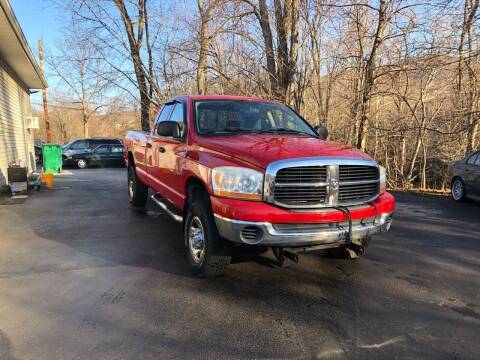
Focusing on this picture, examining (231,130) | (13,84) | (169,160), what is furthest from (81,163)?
(231,130)

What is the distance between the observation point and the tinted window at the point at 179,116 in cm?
510

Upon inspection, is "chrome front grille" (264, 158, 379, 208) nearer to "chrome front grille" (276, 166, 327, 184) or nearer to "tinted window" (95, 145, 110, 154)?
"chrome front grille" (276, 166, 327, 184)

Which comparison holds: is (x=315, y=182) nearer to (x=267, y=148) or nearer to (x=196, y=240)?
(x=267, y=148)

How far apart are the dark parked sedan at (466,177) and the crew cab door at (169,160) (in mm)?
7315

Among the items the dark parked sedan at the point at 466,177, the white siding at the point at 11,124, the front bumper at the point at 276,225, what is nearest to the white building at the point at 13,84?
the white siding at the point at 11,124

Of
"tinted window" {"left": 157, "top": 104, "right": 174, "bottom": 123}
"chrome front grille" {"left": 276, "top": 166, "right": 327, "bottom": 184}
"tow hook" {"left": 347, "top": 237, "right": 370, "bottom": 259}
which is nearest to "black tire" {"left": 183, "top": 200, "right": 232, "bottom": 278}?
"chrome front grille" {"left": 276, "top": 166, "right": 327, "bottom": 184}

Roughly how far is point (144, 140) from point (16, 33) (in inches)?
225

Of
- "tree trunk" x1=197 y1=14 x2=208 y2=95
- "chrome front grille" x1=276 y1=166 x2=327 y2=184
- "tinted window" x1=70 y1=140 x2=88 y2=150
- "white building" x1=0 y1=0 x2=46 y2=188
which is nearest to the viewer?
"chrome front grille" x1=276 y1=166 x2=327 y2=184

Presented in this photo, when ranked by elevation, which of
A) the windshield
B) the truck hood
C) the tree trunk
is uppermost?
the tree trunk

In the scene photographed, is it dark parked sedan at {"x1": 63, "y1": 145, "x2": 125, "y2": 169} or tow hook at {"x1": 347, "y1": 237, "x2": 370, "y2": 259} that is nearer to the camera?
tow hook at {"x1": 347, "y1": 237, "x2": 370, "y2": 259}

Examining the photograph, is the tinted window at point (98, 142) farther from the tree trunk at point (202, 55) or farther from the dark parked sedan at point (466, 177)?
the dark parked sedan at point (466, 177)

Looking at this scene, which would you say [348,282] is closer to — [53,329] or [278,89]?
[53,329]

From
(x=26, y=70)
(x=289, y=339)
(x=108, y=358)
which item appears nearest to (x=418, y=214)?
(x=289, y=339)

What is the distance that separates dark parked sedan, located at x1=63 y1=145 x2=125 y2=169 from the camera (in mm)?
21578
